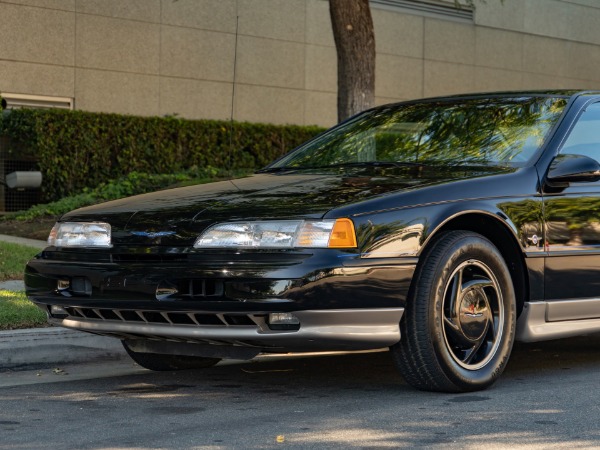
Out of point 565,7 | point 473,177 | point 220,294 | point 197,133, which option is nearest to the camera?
point 220,294

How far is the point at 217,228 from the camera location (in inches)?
219

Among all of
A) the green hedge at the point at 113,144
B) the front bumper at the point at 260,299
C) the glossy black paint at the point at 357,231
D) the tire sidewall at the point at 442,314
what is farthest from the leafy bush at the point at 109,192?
the front bumper at the point at 260,299

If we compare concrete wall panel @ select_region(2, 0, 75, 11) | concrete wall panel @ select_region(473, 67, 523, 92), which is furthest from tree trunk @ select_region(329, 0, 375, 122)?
concrete wall panel @ select_region(473, 67, 523, 92)

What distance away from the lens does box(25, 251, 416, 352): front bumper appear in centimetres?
537

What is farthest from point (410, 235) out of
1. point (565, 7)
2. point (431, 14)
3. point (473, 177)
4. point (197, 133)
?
point (565, 7)

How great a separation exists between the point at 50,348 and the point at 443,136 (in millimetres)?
2716

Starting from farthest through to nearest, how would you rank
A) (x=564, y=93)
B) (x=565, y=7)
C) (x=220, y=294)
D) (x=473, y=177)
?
(x=565, y=7) → (x=564, y=93) → (x=473, y=177) → (x=220, y=294)

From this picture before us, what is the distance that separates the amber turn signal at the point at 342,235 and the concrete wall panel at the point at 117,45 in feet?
42.6

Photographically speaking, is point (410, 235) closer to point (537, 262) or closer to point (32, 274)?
point (537, 262)

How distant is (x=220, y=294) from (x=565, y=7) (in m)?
21.2

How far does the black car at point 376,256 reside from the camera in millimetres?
5445

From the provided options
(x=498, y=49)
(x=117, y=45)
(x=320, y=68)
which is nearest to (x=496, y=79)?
(x=498, y=49)

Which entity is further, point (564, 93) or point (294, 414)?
point (564, 93)

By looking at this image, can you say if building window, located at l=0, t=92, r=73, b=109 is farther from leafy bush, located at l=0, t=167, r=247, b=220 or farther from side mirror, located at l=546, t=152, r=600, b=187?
side mirror, located at l=546, t=152, r=600, b=187
